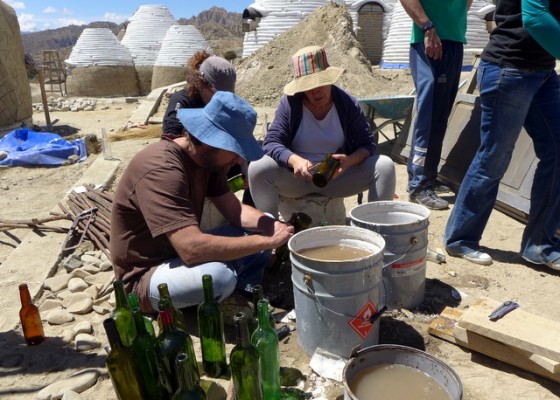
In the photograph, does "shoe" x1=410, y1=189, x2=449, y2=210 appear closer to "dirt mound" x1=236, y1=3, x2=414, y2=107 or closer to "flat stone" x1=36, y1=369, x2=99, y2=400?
"flat stone" x1=36, y1=369, x2=99, y2=400

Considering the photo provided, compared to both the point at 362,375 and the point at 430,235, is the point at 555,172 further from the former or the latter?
the point at 362,375

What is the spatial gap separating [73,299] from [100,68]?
1996 centimetres

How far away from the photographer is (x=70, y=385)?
2309mm

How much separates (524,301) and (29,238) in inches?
165

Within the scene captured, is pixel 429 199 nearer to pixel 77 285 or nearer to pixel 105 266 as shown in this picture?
pixel 105 266

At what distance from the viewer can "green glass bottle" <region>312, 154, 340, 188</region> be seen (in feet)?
10.5

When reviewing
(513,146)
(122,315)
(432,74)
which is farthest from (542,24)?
(122,315)

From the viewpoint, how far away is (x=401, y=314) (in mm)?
2844

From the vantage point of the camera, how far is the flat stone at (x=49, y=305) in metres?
3.12

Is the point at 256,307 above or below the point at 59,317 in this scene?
above

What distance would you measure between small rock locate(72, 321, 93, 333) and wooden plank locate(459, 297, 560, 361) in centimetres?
213

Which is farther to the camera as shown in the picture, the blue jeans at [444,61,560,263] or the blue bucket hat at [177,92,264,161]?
the blue jeans at [444,61,560,263]

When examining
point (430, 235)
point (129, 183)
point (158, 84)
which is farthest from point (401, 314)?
point (158, 84)

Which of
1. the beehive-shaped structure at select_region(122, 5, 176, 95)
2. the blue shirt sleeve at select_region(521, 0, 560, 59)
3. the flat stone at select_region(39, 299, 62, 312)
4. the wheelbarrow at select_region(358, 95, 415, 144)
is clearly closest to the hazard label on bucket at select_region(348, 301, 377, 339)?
the blue shirt sleeve at select_region(521, 0, 560, 59)
